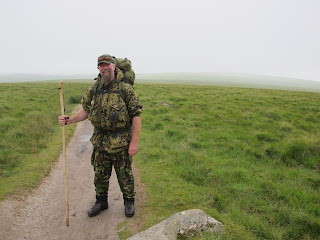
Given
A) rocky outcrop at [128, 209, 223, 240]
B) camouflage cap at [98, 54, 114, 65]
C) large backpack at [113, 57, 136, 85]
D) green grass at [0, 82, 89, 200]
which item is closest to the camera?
rocky outcrop at [128, 209, 223, 240]

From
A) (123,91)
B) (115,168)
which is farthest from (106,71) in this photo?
(115,168)

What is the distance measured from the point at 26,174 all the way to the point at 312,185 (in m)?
8.51

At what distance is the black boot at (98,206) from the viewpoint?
4.79 m

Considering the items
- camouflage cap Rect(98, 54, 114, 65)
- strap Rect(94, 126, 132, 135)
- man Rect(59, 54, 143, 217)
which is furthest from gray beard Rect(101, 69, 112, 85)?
strap Rect(94, 126, 132, 135)

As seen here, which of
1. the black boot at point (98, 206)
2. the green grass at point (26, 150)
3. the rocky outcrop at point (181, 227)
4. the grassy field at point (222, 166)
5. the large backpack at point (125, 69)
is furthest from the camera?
the green grass at point (26, 150)

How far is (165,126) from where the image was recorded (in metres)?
11.3

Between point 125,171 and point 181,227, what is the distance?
1.67m

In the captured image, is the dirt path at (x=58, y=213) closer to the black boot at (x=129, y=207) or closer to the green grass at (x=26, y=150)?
the black boot at (x=129, y=207)

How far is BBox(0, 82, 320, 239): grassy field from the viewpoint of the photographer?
4.66 metres

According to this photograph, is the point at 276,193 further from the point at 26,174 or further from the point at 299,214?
the point at 26,174

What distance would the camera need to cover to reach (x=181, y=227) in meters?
3.59

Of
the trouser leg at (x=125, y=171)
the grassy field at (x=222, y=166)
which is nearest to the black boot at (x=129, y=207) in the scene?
the trouser leg at (x=125, y=171)

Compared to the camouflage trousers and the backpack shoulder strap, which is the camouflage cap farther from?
the camouflage trousers

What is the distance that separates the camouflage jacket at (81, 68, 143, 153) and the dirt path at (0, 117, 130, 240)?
5.53 feet
